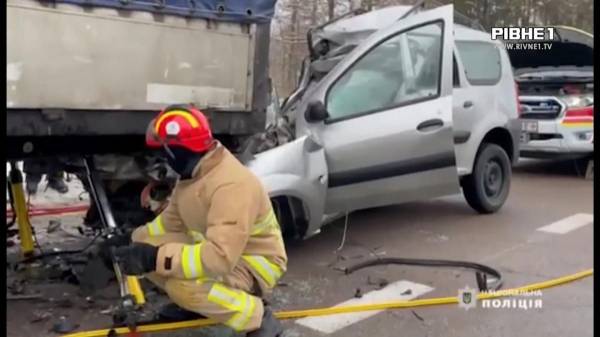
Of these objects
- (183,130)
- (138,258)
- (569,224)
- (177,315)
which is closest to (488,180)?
(569,224)

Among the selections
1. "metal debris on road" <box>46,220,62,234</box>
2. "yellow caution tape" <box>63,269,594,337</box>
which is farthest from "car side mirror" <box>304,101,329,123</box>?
"metal debris on road" <box>46,220,62,234</box>

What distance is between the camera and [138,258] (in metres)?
3.26

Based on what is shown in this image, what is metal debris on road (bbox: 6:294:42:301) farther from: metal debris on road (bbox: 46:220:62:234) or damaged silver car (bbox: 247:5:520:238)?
metal debris on road (bbox: 46:220:62:234)

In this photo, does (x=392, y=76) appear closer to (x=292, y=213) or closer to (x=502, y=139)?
(x=292, y=213)

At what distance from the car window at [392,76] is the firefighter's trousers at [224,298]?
91.6 inches

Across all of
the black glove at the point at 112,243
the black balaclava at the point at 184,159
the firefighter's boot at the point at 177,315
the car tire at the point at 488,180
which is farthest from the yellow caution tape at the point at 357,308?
the car tire at the point at 488,180

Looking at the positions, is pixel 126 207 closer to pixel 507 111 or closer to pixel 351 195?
pixel 351 195

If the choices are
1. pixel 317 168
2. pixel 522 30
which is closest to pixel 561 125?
pixel 522 30

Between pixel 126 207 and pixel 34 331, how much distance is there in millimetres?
1020

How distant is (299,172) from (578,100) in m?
5.83

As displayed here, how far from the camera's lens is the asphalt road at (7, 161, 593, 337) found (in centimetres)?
433

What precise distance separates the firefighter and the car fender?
4.49 feet

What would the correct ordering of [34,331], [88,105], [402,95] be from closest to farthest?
[88,105] → [34,331] → [402,95]

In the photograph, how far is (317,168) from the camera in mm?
5340
